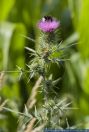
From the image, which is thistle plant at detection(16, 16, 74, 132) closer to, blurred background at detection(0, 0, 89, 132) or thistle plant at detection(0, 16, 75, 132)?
thistle plant at detection(0, 16, 75, 132)

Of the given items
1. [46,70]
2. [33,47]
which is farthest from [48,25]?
[33,47]

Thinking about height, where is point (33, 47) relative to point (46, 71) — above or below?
above

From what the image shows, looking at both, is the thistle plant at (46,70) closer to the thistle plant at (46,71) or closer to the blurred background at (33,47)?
the thistle plant at (46,71)

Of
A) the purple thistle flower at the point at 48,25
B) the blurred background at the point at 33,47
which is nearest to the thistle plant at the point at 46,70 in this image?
the purple thistle flower at the point at 48,25

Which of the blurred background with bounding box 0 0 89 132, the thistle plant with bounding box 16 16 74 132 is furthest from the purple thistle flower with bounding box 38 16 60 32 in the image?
the blurred background with bounding box 0 0 89 132

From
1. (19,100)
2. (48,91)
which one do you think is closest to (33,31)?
(19,100)

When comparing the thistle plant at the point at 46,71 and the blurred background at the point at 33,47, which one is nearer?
the thistle plant at the point at 46,71

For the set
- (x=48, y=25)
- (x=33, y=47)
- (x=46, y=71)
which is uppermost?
(x=33, y=47)

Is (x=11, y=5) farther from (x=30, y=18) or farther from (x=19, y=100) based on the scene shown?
(x=19, y=100)

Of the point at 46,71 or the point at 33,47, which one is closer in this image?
the point at 46,71

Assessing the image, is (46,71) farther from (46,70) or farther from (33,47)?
(33,47)
